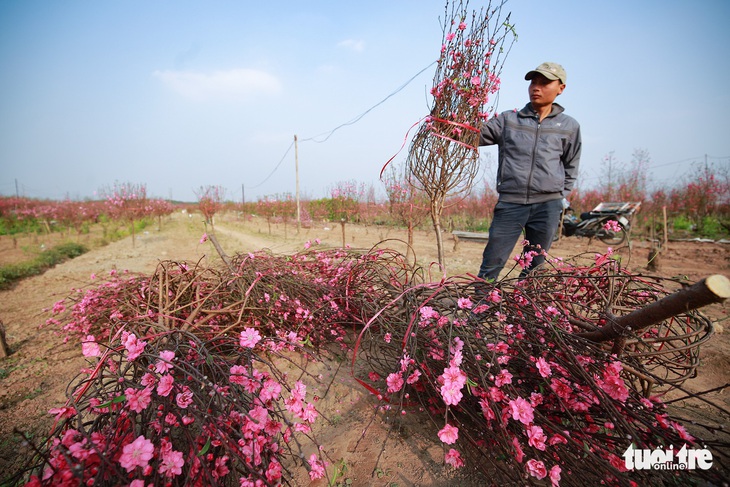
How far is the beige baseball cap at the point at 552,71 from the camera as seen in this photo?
2379 millimetres

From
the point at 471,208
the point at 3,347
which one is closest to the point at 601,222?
the point at 471,208

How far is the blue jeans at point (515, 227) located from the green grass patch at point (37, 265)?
7436 millimetres

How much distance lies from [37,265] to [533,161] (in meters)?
9.13

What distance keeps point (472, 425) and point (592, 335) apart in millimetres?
723

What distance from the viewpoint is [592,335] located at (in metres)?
1.29

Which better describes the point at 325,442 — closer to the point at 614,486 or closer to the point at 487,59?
the point at 614,486

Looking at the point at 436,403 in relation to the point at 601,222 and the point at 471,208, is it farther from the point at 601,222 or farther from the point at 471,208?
the point at 471,208

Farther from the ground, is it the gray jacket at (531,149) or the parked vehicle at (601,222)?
the gray jacket at (531,149)

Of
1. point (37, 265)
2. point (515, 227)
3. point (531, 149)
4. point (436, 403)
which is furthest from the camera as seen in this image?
point (37, 265)

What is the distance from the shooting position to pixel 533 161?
2512 millimetres

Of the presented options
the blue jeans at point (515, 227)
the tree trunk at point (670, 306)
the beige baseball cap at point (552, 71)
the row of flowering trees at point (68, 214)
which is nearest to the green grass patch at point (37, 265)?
the row of flowering trees at point (68, 214)

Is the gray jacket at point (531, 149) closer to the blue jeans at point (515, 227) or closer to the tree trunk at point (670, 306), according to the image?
the blue jeans at point (515, 227)

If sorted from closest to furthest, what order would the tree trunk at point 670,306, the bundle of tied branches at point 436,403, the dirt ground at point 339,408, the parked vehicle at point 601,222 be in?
the tree trunk at point 670,306 < the bundle of tied branches at point 436,403 < the dirt ground at point 339,408 < the parked vehicle at point 601,222

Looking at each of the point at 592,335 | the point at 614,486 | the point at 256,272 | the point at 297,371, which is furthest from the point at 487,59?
the point at 297,371
